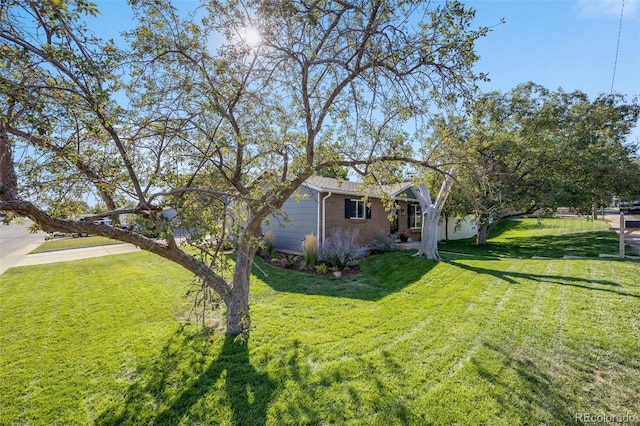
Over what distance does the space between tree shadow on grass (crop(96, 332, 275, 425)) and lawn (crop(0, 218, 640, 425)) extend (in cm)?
2

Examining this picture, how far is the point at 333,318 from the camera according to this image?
543cm

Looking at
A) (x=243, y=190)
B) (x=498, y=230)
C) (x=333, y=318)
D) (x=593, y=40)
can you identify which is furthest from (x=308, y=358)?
(x=498, y=230)

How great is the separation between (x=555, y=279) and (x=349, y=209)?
7.39 meters

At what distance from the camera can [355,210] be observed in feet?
42.3

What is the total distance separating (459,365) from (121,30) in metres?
6.41

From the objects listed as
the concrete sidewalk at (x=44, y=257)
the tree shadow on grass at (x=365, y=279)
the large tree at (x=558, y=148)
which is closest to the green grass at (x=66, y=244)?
the concrete sidewalk at (x=44, y=257)

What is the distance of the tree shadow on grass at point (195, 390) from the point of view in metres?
2.93

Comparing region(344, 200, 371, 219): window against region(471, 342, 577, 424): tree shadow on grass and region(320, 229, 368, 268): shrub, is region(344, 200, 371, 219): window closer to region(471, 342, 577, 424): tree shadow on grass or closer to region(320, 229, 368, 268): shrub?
region(320, 229, 368, 268): shrub

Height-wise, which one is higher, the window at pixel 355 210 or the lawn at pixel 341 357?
the window at pixel 355 210

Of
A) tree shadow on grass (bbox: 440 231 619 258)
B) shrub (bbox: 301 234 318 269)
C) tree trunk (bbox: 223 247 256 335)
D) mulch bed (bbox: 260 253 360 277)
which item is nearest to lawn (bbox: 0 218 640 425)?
tree trunk (bbox: 223 247 256 335)

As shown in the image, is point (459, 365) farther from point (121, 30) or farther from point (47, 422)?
point (121, 30)

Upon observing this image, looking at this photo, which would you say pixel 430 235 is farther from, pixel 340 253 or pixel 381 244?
pixel 340 253

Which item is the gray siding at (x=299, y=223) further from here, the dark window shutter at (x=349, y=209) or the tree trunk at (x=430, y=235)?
the tree trunk at (x=430, y=235)

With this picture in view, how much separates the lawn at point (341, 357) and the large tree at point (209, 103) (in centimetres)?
96
